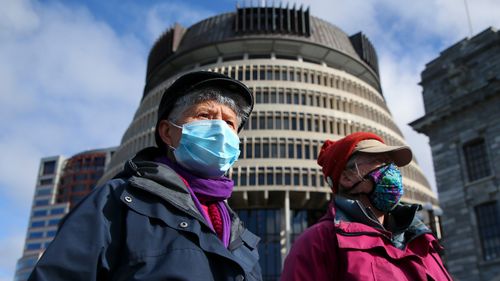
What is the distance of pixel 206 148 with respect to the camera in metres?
3.01

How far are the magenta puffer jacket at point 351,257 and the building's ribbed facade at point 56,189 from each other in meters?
121

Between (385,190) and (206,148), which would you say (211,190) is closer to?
(206,148)

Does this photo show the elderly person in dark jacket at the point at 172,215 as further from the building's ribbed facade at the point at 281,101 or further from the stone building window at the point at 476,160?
the building's ribbed facade at the point at 281,101

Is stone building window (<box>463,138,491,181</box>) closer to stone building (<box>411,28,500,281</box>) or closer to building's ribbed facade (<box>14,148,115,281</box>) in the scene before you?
stone building (<box>411,28,500,281</box>)

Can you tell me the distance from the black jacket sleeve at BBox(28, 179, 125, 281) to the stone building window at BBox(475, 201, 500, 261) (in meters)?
22.9

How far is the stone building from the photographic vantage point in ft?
71.2

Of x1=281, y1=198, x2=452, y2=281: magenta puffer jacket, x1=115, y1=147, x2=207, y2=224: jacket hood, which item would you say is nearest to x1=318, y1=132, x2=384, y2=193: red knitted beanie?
x1=281, y1=198, x2=452, y2=281: magenta puffer jacket

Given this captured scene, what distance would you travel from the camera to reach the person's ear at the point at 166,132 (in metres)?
3.14

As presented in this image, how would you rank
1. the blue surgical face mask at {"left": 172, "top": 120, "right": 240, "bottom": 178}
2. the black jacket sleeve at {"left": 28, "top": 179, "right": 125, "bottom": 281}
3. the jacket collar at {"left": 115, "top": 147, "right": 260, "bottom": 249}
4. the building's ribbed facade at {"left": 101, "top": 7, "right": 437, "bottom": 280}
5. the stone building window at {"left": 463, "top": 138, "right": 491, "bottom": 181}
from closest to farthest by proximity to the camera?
the black jacket sleeve at {"left": 28, "top": 179, "right": 125, "bottom": 281} < the jacket collar at {"left": 115, "top": 147, "right": 260, "bottom": 249} < the blue surgical face mask at {"left": 172, "top": 120, "right": 240, "bottom": 178} < the stone building window at {"left": 463, "top": 138, "right": 491, "bottom": 181} < the building's ribbed facade at {"left": 101, "top": 7, "right": 437, "bottom": 280}

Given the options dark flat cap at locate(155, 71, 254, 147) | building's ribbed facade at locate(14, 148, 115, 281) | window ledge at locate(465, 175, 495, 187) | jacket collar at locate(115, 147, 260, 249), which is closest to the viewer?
jacket collar at locate(115, 147, 260, 249)

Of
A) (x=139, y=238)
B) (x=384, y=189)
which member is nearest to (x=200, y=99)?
(x=139, y=238)

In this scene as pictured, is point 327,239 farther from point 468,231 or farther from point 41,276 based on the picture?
point 468,231

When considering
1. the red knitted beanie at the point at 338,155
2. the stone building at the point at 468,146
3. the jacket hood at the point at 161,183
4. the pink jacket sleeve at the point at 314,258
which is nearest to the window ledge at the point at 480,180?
the stone building at the point at 468,146

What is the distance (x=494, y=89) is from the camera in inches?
877
